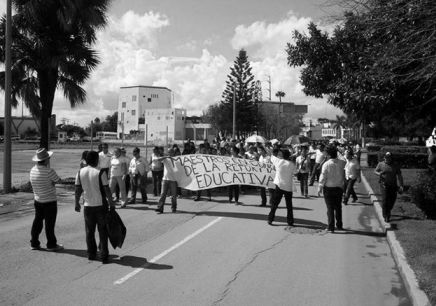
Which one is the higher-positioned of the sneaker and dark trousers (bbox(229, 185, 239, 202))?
dark trousers (bbox(229, 185, 239, 202))

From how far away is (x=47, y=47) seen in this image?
1727 cm

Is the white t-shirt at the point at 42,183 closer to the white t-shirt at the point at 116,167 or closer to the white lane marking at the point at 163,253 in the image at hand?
the white lane marking at the point at 163,253

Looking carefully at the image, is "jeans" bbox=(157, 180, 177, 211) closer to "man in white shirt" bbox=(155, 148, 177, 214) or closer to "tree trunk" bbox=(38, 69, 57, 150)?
"man in white shirt" bbox=(155, 148, 177, 214)

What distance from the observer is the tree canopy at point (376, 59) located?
7.94 m

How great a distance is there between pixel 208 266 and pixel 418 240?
4210 millimetres

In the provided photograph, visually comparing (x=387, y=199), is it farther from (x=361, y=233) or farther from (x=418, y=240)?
(x=418, y=240)

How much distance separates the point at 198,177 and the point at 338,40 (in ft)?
20.8

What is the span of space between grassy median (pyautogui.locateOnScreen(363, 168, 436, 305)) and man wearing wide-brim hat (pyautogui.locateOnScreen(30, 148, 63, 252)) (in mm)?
5990

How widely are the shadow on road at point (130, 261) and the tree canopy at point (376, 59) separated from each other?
5.43m

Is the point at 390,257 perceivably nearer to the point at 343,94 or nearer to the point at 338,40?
the point at 343,94

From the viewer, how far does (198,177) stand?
42.6 ft

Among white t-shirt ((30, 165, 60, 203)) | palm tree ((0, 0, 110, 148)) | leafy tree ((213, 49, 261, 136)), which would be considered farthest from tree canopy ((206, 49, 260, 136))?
white t-shirt ((30, 165, 60, 203))

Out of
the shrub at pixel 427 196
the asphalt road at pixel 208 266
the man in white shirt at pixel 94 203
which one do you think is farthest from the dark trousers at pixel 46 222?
the shrub at pixel 427 196

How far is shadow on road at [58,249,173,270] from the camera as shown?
7020 mm
